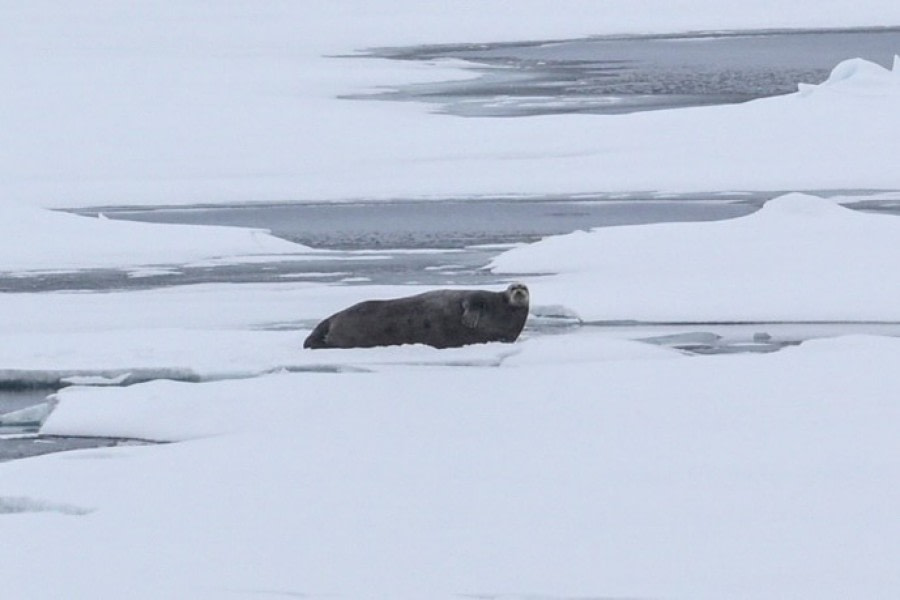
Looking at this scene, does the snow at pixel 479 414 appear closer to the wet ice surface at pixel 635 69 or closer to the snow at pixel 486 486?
the snow at pixel 486 486

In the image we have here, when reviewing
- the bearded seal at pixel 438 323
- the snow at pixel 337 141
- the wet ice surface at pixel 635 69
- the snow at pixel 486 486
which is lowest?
the snow at pixel 486 486

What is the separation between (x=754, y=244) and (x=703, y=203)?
289cm

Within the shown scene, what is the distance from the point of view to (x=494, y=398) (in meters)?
6.04

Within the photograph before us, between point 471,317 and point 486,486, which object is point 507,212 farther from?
point 486,486

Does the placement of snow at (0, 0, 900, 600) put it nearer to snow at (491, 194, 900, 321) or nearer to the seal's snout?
snow at (491, 194, 900, 321)

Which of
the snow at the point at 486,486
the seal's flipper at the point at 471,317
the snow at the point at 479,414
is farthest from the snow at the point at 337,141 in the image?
the snow at the point at 486,486

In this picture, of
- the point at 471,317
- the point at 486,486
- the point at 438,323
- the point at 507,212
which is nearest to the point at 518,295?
the point at 471,317

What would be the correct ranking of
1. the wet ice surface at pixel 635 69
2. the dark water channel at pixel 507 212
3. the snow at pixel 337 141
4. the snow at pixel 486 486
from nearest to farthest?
the snow at pixel 486 486, the dark water channel at pixel 507 212, the snow at pixel 337 141, the wet ice surface at pixel 635 69

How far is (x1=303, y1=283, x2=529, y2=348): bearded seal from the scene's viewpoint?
7.06 m

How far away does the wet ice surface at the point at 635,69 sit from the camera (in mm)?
19281

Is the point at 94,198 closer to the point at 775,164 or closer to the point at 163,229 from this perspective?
the point at 163,229

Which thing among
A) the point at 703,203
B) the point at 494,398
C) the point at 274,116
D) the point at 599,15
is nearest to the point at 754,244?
the point at 703,203

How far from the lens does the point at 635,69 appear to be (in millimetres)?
23953

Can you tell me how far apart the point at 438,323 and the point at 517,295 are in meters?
0.34
